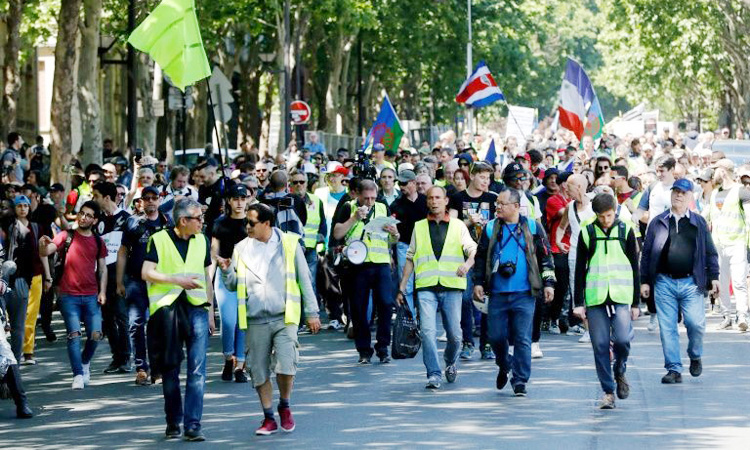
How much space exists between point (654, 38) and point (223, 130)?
4105 centimetres

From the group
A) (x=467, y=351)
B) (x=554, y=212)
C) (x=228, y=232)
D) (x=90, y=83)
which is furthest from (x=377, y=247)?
(x=90, y=83)

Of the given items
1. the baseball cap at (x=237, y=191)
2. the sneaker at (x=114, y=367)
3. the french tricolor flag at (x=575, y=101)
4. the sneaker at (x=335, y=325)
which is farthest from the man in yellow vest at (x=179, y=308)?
the french tricolor flag at (x=575, y=101)

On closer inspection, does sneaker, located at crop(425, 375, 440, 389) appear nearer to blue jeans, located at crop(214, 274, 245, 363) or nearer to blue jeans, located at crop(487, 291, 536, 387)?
blue jeans, located at crop(487, 291, 536, 387)

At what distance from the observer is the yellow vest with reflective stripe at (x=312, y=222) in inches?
719

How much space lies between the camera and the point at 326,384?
13688 mm

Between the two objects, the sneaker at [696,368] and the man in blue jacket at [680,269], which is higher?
the man in blue jacket at [680,269]

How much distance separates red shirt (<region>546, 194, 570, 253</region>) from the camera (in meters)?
17.0

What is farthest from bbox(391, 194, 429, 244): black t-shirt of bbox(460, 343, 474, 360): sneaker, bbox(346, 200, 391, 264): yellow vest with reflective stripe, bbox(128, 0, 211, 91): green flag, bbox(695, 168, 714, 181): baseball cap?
bbox(695, 168, 714, 181): baseball cap

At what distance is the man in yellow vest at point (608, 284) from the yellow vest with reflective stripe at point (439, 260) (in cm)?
130

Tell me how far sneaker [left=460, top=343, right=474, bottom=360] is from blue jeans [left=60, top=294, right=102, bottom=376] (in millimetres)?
3282

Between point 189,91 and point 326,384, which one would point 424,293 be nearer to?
point 326,384

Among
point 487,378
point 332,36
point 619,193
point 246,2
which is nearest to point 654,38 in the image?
point 332,36

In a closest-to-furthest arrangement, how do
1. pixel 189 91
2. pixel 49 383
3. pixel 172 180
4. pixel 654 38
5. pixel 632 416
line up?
pixel 632 416 < pixel 49 383 < pixel 172 180 < pixel 189 91 < pixel 654 38

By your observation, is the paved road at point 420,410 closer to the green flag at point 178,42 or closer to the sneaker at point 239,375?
the sneaker at point 239,375
